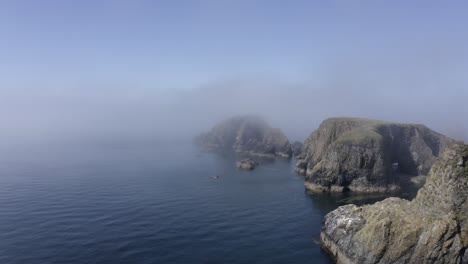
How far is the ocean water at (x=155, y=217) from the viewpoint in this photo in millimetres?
66250

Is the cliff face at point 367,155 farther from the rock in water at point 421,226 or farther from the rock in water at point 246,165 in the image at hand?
the rock in water at point 421,226

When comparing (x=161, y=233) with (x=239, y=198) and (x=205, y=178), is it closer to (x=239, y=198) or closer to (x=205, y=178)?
(x=239, y=198)

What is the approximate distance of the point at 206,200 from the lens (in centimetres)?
10719

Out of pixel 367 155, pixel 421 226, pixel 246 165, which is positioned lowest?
pixel 246 165

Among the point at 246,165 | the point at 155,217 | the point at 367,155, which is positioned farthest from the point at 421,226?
the point at 246,165

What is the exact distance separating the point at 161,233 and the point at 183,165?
10433 centimetres

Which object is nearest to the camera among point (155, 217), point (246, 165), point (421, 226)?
point (421, 226)

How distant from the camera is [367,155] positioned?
128m

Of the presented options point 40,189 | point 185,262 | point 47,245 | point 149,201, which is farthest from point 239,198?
point 40,189

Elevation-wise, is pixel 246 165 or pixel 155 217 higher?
pixel 155 217

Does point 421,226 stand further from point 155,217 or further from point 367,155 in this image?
point 367,155

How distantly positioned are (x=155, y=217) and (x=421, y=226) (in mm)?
62452

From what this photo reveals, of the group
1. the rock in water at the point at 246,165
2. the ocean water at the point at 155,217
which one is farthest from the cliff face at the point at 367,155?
the rock in water at the point at 246,165

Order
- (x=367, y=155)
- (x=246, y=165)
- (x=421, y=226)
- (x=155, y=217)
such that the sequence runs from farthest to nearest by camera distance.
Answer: (x=246, y=165) < (x=367, y=155) < (x=155, y=217) < (x=421, y=226)
